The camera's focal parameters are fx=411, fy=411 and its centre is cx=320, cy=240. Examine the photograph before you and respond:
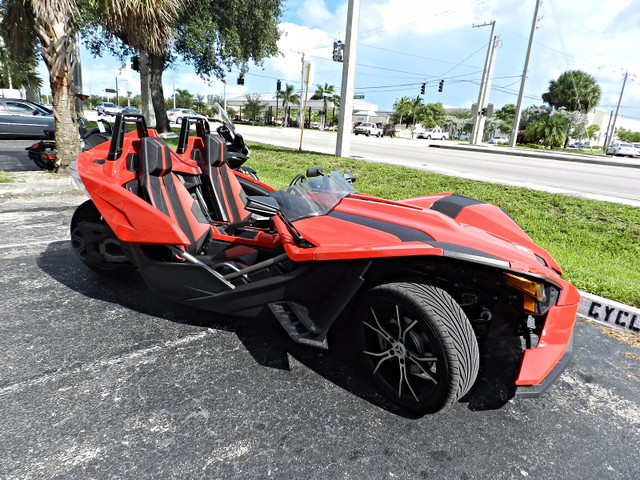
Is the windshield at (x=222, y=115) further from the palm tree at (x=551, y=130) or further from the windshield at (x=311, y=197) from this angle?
the palm tree at (x=551, y=130)

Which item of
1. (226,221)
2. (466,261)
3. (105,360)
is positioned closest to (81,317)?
(105,360)

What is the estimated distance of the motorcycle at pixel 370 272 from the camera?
1900 millimetres

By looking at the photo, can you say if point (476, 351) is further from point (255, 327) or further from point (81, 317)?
point (81, 317)

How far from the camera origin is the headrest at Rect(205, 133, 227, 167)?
3.61 m

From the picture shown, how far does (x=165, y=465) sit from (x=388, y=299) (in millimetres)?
1206

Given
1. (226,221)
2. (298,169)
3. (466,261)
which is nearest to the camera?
(466,261)

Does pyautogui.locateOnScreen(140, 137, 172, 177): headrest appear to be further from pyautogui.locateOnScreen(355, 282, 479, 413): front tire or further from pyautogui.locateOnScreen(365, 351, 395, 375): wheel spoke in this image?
pyautogui.locateOnScreen(365, 351, 395, 375): wheel spoke

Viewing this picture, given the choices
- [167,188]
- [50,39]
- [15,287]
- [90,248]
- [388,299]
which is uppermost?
[50,39]

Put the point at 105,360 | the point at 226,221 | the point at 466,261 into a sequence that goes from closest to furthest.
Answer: the point at 466,261
the point at 105,360
the point at 226,221

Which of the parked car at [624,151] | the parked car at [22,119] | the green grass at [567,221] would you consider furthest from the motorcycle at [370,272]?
the parked car at [624,151]

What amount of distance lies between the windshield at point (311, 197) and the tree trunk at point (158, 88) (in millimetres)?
16674

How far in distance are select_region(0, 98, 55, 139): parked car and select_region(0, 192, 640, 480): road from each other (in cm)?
1405

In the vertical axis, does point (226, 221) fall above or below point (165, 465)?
above

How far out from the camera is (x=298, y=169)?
1015 centimetres
